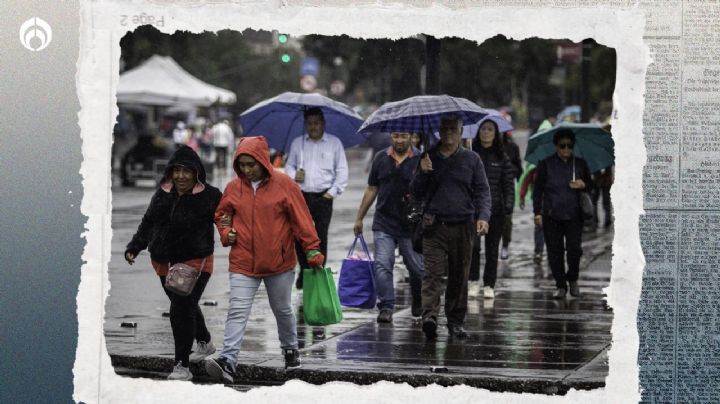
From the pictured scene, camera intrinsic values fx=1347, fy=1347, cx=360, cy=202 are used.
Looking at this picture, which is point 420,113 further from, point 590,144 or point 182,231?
point 590,144

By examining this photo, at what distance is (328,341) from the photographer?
33.8ft

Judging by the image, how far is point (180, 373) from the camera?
28.9 ft

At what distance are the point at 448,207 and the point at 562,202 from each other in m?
3.15

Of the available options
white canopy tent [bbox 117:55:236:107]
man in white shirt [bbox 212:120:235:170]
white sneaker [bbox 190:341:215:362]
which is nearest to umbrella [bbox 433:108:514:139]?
white sneaker [bbox 190:341:215:362]

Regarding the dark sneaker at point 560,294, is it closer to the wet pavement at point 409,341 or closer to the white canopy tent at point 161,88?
the wet pavement at point 409,341

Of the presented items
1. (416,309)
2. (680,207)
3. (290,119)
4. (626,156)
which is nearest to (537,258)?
(290,119)

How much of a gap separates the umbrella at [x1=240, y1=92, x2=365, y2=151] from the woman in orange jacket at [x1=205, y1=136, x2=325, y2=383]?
369 cm

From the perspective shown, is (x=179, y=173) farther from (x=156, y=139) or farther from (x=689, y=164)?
(x=156, y=139)

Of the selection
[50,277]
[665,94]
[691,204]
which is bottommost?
[50,277]

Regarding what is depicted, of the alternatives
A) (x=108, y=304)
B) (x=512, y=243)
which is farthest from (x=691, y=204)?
(x=512, y=243)

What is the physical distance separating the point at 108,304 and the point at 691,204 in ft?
21.2

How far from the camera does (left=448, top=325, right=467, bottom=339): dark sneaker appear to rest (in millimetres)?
10406

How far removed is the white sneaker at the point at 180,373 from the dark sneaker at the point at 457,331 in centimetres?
240

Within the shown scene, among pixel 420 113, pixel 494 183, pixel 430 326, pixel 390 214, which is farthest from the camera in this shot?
pixel 494 183
